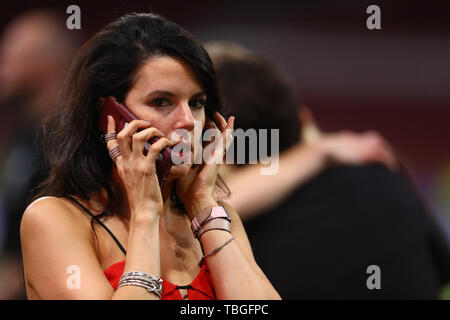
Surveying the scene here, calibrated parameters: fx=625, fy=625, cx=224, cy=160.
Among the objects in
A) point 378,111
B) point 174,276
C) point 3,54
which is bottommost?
point 174,276

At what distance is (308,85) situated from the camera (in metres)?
2.94

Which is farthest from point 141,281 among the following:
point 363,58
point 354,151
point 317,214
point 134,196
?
point 363,58

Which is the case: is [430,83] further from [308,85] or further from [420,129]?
[308,85]

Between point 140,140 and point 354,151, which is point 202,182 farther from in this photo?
point 354,151

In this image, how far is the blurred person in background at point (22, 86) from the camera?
223 centimetres

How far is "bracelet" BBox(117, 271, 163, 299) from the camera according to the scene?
129 centimetres

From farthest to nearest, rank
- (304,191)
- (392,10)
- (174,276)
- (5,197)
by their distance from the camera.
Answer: (392,10) → (5,197) → (304,191) → (174,276)

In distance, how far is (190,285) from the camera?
1490 mm

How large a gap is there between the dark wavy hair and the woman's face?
21 mm

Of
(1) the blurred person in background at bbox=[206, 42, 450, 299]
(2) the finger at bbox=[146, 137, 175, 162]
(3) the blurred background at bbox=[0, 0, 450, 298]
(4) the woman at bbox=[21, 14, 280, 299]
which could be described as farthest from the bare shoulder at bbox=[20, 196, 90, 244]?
(3) the blurred background at bbox=[0, 0, 450, 298]

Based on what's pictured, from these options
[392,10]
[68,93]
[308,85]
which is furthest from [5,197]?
[392,10]

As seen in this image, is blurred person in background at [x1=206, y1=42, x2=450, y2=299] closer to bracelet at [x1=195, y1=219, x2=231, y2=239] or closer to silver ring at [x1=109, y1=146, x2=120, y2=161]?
bracelet at [x1=195, y1=219, x2=231, y2=239]

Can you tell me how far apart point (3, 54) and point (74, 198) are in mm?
1165

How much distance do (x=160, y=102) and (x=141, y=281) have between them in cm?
45
